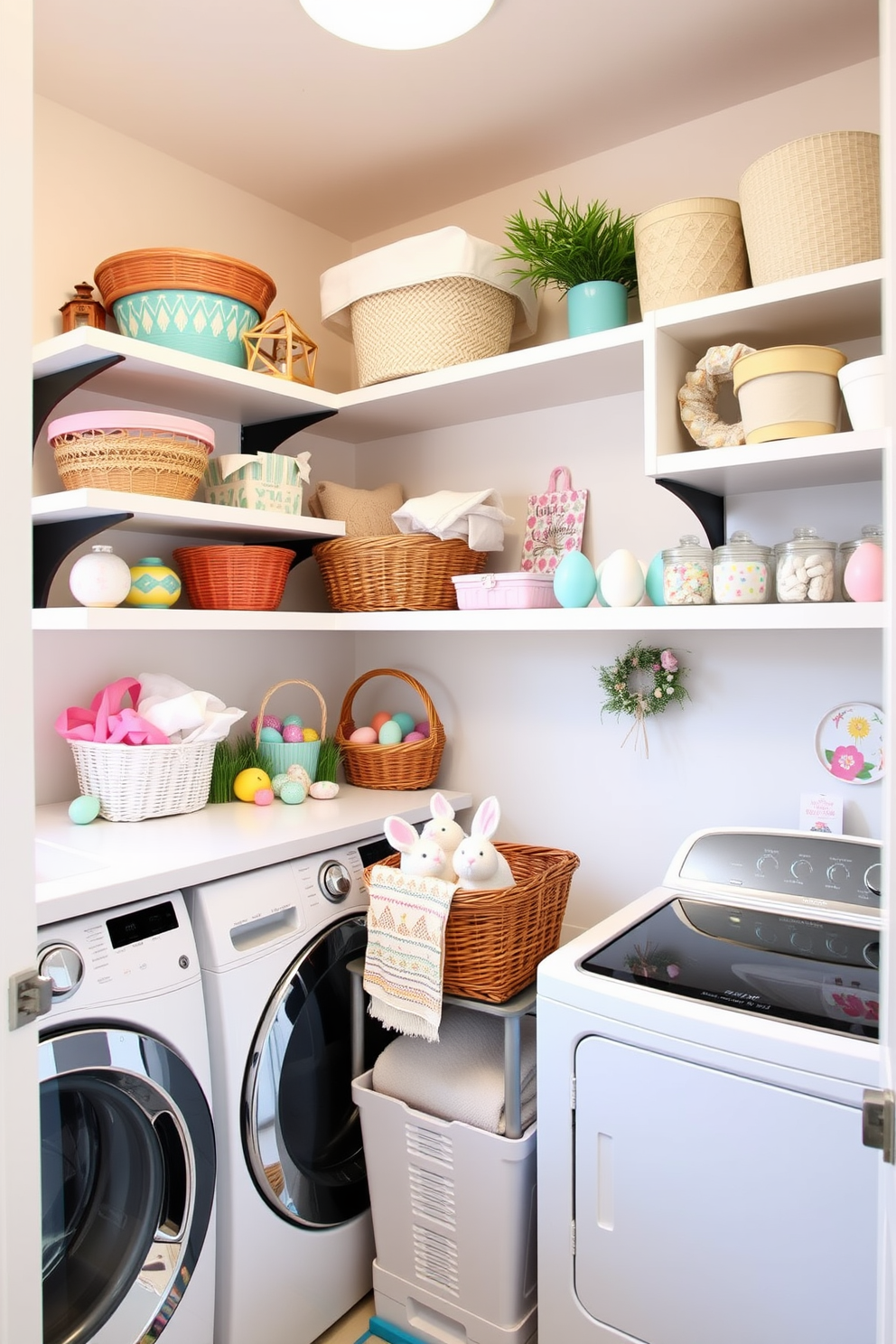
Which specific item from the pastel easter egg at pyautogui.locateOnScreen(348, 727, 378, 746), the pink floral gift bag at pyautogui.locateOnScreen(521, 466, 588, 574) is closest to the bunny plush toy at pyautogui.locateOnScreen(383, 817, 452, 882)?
the pastel easter egg at pyautogui.locateOnScreen(348, 727, 378, 746)

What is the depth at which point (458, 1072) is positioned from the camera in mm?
1746

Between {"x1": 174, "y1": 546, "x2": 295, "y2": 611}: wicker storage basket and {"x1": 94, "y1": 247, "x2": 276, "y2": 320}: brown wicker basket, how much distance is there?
0.53 m

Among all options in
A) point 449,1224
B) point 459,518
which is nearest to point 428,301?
point 459,518

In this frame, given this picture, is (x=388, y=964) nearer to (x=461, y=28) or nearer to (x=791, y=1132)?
(x=791, y=1132)

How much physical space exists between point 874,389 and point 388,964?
4.22 feet

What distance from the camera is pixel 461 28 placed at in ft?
5.27

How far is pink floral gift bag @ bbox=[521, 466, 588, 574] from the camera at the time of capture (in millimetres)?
2199

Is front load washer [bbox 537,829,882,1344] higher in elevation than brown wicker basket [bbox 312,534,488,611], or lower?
lower

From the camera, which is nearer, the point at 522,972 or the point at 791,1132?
the point at 791,1132

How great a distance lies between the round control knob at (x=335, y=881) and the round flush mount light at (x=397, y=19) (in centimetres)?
153

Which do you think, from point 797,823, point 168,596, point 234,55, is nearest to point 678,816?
point 797,823

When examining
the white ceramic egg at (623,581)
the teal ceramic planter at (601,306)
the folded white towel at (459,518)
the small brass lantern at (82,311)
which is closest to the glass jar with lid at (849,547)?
the white ceramic egg at (623,581)

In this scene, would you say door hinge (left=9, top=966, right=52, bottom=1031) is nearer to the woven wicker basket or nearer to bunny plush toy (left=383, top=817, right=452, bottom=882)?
bunny plush toy (left=383, top=817, right=452, bottom=882)

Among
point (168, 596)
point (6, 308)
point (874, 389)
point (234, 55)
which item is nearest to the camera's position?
point (6, 308)
